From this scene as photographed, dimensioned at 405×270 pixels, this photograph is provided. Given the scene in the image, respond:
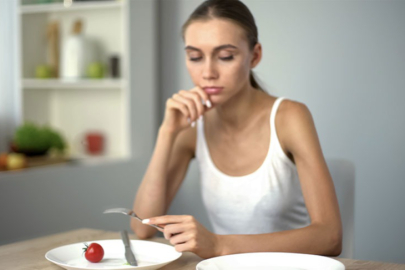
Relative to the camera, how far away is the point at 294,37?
2.60 metres

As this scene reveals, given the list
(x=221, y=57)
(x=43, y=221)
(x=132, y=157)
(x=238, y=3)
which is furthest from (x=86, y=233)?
(x=132, y=157)

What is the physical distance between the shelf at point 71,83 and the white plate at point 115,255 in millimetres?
2083

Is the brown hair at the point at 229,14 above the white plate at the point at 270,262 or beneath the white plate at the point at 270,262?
above

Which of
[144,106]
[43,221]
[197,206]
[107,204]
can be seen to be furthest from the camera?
[144,106]

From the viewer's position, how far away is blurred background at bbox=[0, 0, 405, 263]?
7.81 ft

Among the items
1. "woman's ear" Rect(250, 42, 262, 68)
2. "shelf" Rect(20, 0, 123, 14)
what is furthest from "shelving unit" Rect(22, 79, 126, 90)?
"woman's ear" Rect(250, 42, 262, 68)

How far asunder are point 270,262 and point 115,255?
31cm

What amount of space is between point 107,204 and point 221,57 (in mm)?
1584

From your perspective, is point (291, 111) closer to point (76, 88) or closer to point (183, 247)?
point (183, 247)

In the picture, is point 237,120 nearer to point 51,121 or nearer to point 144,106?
point 144,106

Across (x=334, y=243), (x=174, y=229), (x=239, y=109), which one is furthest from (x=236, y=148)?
(x=174, y=229)

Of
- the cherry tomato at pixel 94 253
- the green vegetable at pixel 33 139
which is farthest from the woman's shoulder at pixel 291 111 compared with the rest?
the green vegetable at pixel 33 139

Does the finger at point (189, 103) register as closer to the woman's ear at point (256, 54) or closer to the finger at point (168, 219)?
the woman's ear at point (256, 54)

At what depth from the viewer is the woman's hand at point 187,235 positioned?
107cm
